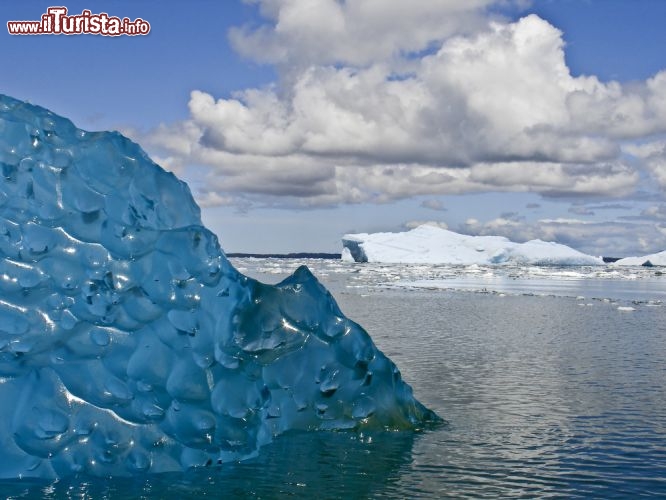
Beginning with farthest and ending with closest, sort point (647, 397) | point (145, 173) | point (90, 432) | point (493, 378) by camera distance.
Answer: point (493, 378), point (647, 397), point (145, 173), point (90, 432)

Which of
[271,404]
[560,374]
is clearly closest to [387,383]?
[271,404]

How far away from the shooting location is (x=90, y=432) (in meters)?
8.31

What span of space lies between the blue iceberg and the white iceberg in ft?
268

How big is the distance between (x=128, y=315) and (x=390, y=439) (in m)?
3.76

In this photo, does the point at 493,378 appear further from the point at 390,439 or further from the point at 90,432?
the point at 90,432

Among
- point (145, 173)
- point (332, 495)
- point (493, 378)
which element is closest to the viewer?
point (332, 495)

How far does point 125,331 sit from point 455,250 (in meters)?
87.8

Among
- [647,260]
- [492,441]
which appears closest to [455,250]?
[647,260]

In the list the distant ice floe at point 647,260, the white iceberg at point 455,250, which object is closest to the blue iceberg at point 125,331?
the white iceberg at point 455,250

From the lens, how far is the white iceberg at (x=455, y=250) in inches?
3642

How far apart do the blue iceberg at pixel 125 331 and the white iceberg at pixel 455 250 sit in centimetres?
8164

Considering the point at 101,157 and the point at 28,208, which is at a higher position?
the point at 101,157

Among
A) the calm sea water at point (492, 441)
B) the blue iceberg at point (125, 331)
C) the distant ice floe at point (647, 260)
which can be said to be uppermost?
the distant ice floe at point (647, 260)

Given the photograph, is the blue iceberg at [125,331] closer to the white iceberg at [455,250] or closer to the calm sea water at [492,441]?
the calm sea water at [492,441]
